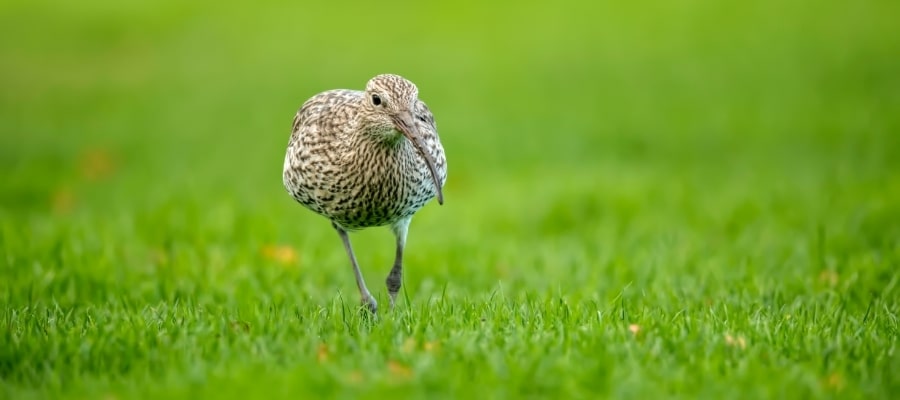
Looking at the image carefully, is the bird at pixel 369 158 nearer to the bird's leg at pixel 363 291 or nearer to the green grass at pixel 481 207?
the bird's leg at pixel 363 291

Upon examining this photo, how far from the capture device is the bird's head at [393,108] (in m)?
5.24

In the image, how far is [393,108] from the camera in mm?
5301

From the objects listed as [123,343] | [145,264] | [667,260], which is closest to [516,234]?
[667,260]

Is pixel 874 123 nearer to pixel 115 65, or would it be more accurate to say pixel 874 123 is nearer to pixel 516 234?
pixel 516 234

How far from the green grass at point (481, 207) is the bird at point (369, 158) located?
65 cm

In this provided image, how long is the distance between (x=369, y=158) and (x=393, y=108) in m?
0.42

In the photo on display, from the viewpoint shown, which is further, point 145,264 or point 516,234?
point 516,234

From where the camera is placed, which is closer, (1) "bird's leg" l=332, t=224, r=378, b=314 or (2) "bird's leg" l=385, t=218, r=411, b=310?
(1) "bird's leg" l=332, t=224, r=378, b=314

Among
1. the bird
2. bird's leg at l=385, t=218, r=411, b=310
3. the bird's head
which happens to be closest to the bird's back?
the bird

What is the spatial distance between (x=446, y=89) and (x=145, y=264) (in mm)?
10109

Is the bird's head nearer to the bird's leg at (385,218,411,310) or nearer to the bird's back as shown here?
the bird's back

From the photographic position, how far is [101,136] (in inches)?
611

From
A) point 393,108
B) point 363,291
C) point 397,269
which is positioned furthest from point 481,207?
point 393,108

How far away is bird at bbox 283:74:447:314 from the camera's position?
5375 millimetres
